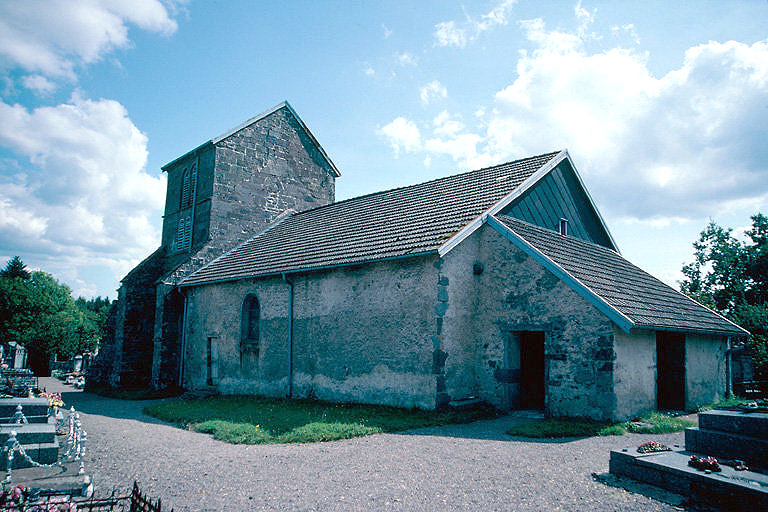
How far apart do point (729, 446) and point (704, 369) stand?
878 cm

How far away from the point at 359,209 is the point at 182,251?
9650mm

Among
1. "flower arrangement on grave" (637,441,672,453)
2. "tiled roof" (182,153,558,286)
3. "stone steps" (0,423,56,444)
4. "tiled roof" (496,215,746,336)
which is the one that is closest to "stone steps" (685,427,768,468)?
"flower arrangement on grave" (637,441,672,453)

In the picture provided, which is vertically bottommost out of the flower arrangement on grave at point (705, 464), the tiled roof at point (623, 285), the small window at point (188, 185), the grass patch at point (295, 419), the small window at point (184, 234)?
the grass patch at point (295, 419)

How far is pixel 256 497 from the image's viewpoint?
561 centimetres

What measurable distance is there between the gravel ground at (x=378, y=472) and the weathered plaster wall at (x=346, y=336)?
2.35m

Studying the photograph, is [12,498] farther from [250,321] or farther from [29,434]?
[250,321]

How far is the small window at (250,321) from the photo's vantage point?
16344mm

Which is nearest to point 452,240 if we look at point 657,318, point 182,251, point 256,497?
point 657,318

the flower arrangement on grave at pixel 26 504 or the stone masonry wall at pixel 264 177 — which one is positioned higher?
the stone masonry wall at pixel 264 177

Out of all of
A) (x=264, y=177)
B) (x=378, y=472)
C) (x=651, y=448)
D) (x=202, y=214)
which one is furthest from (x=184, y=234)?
(x=651, y=448)

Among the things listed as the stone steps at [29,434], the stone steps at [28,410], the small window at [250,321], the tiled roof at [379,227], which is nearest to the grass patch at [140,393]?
the tiled roof at [379,227]

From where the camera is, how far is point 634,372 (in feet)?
35.3

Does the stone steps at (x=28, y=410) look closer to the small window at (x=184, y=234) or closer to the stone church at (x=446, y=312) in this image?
the stone church at (x=446, y=312)

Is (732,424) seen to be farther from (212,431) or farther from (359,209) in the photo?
(359,209)
